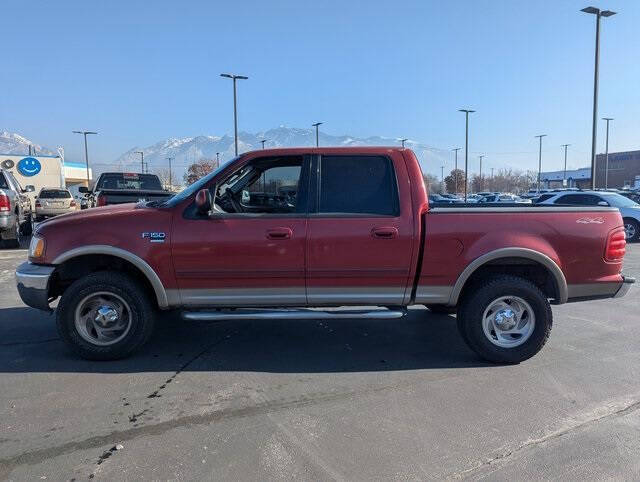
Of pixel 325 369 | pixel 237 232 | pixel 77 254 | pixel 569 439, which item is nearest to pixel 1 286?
pixel 77 254

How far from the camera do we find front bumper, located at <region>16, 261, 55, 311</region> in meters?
4.51

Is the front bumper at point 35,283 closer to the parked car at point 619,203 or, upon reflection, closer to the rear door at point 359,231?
the rear door at point 359,231

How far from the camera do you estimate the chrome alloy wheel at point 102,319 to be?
15.1ft

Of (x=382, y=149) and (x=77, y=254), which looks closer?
(x=77, y=254)

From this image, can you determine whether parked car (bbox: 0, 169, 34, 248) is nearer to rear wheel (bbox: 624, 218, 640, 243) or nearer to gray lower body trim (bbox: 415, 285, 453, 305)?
Answer: gray lower body trim (bbox: 415, 285, 453, 305)

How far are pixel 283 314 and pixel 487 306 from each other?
1.90 m

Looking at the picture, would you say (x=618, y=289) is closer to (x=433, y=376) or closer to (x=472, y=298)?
(x=472, y=298)

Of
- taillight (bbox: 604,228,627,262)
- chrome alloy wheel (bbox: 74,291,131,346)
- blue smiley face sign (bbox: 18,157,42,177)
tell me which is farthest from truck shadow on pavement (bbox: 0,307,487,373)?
blue smiley face sign (bbox: 18,157,42,177)

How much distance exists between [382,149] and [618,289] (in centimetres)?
266

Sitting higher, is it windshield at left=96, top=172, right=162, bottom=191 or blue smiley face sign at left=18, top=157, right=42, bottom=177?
blue smiley face sign at left=18, top=157, right=42, bottom=177

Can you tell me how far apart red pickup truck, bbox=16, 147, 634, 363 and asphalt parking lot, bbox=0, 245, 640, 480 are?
48 cm

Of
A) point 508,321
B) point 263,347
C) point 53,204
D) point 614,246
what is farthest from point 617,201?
point 53,204

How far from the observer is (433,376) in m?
4.41

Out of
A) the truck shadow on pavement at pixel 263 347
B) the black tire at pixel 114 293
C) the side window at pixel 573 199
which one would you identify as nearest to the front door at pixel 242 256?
the black tire at pixel 114 293
